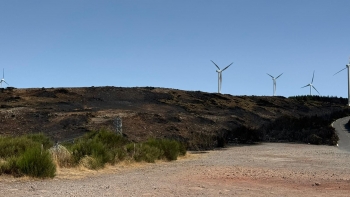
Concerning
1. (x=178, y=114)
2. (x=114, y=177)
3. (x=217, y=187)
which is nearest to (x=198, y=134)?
(x=178, y=114)

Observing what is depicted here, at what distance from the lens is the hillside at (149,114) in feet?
130

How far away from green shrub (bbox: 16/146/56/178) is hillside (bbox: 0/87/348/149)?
1908 centimetres

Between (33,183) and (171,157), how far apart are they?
11.1 meters

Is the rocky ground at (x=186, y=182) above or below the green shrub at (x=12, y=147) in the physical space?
below

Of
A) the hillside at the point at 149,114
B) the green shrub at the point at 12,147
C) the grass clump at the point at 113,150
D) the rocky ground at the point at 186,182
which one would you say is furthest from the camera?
the hillside at the point at 149,114

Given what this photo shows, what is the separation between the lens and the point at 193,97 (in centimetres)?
6419

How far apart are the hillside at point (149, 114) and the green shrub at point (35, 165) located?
19081 mm

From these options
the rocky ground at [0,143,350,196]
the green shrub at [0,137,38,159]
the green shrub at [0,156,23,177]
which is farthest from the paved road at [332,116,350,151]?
the green shrub at [0,156,23,177]

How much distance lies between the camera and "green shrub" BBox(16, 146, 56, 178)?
1528 centimetres

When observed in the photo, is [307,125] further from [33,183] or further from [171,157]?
[33,183]

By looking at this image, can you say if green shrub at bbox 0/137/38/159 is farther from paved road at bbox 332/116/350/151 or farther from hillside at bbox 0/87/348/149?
paved road at bbox 332/116/350/151

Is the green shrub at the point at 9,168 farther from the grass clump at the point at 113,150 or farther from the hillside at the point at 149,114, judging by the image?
the hillside at the point at 149,114

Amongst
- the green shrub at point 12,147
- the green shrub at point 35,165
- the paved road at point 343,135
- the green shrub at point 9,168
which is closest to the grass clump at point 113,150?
the green shrub at point 12,147

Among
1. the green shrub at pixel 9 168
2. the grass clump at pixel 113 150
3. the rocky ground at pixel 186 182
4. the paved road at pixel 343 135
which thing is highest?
the paved road at pixel 343 135
